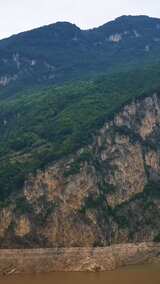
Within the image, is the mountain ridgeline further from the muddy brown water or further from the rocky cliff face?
the muddy brown water

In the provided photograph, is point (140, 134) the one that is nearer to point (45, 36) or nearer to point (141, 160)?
point (141, 160)

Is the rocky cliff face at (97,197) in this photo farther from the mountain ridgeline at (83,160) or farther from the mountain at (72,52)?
the mountain at (72,52)

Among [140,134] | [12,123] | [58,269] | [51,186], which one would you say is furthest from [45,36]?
[58,269]

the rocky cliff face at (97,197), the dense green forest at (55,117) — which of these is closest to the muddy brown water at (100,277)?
the rocky cliff face at (97,197)

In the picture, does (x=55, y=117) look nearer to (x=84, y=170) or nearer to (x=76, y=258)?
(x=84, y=170)

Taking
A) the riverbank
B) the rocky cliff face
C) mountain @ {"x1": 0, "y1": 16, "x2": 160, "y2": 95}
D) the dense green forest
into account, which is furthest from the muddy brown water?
mountain @ {"x1": 0, "y1": 16, "x2": 160, "y2": 95}

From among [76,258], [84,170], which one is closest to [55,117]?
[84,170]
